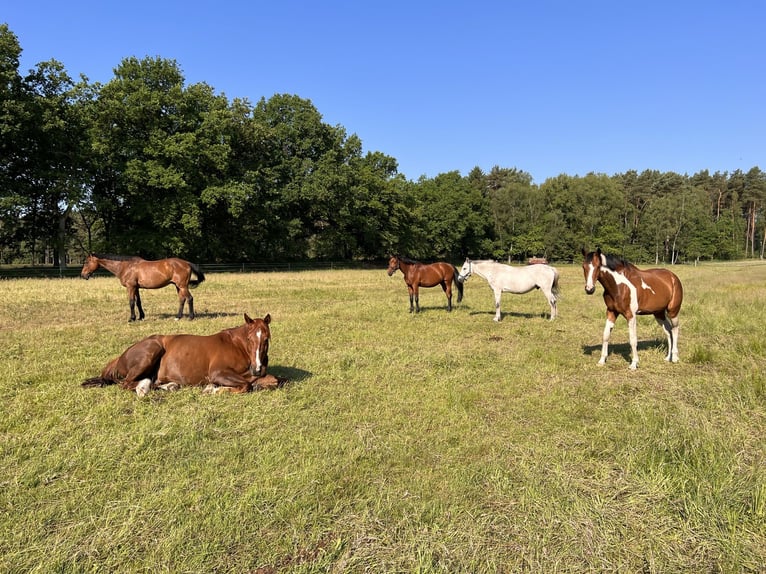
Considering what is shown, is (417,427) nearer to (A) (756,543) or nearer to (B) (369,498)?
(B) (369,498)

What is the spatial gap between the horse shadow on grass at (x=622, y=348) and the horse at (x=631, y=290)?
0.84 meters

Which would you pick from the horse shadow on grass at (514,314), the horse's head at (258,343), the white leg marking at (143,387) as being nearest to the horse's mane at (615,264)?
the horse shadow on grass at (514,314)

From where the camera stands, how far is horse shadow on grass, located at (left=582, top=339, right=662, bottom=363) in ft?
28.4

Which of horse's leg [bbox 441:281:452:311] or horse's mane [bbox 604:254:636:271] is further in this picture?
horse's leg [bbox 441:281:452:311]

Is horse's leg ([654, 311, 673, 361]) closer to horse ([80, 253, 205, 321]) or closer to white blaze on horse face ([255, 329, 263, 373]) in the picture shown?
white blaze on horse face ([255, 329, 263, 373])

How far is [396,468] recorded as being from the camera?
12.7 ft

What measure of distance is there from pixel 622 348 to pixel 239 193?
30190 millimetres

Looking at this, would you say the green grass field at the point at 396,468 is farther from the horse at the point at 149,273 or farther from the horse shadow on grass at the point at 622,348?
the horse at the point at 149,273

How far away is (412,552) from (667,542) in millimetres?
1795

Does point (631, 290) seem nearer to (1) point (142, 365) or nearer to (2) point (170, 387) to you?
(2) point (170, 387)

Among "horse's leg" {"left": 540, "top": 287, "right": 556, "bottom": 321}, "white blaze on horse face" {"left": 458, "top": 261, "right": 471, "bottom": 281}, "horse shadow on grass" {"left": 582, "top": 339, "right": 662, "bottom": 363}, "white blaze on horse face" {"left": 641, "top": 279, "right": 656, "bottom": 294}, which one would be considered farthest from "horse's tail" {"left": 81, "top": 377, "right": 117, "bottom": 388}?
"horse's leg" {"left": 540, "top": 287, "right": 556, "bottom": 321}

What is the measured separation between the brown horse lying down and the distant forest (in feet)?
90.8

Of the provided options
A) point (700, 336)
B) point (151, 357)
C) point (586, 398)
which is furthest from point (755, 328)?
point (151, 357)

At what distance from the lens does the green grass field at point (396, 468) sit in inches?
110
